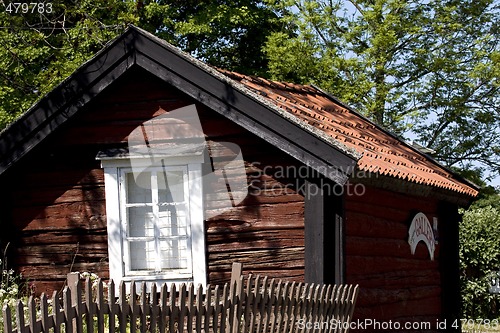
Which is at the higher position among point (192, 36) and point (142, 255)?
point (192, 36)

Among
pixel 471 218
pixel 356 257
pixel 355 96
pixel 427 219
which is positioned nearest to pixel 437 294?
pixel 427 219

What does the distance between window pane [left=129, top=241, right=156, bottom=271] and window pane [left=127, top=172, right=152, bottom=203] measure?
0.51m

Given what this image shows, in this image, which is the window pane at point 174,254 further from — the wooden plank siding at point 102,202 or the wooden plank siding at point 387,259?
the wooden plank siding at point 387,259

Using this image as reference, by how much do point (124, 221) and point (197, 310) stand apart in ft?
11.8

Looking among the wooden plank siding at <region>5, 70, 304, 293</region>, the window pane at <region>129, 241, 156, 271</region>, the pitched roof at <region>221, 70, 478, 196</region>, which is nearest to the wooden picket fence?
the wooden plank siding at <region>5, 70, 304, 293</region>

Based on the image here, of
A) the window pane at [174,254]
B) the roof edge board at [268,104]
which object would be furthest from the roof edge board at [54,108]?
the window pane at [174,254]

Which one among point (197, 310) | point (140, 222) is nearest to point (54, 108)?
point (140, 222)

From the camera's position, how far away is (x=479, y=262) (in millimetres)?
19953

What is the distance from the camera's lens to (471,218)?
66.5 feet

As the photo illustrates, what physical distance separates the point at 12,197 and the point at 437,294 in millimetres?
7046

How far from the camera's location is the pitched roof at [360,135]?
1068 centimetres

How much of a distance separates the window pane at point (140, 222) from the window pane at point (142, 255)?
0.36ft

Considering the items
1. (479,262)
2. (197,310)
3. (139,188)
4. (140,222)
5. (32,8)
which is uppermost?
(32,8)

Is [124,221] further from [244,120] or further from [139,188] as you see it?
[244,120]
